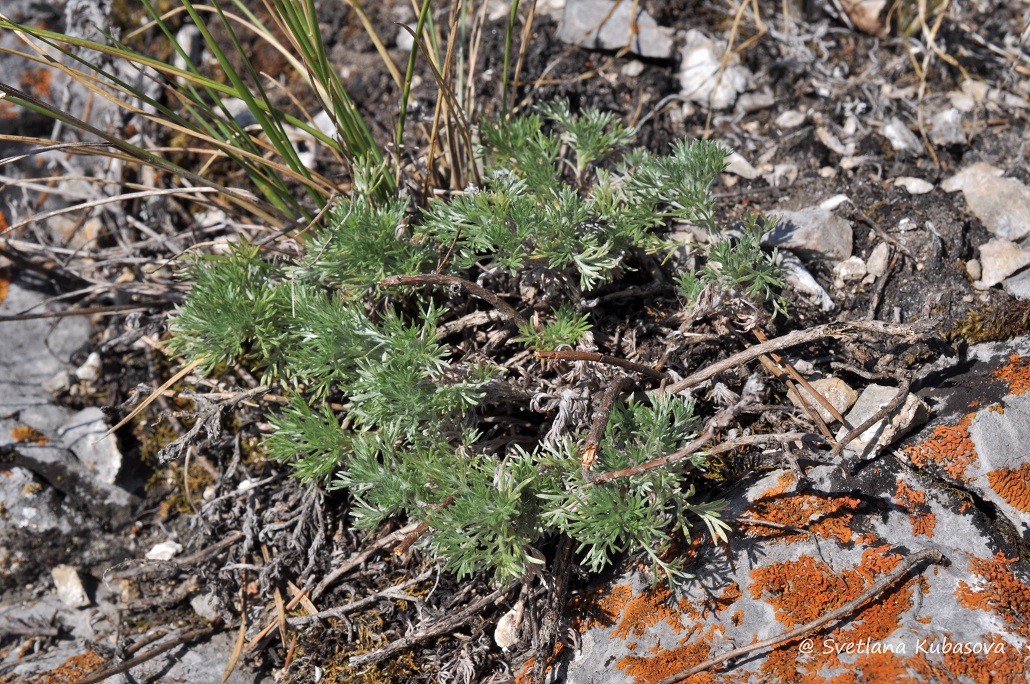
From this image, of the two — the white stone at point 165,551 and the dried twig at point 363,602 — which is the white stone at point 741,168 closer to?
the dried twig at point 363,602

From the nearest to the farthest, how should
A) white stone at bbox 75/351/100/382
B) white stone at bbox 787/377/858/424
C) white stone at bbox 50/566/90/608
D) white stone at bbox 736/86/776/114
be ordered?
white stone at bbox 787/377/858/424, white stone at bbox 50/566/90/608, white stone at bbox 75/351/100/382, white stone at bbox 736/86/776/114

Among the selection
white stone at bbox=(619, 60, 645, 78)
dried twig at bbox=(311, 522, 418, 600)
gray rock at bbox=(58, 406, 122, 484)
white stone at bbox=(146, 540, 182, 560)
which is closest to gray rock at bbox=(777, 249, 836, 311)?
white stone at bbox=(619, 60, 645, 78)

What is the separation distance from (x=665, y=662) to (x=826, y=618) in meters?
0.48

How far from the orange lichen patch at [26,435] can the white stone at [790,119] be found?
147 inches

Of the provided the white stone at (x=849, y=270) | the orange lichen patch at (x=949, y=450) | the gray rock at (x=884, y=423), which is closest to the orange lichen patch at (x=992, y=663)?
the orange lichen patch at (x=949, y=450)

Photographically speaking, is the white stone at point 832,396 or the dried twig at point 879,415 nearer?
the dried twig at point 879,415

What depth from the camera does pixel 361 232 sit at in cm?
251

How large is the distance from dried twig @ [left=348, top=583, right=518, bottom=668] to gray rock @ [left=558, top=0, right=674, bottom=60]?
8.95 feet

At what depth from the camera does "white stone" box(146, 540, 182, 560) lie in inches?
120

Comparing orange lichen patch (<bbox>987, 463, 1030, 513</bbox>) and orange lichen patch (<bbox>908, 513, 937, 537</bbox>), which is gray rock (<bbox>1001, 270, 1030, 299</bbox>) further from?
orange lichen patch (<bbox>908, 513, 937, 537</bbox>)

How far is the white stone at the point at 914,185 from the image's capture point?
10.3 ft

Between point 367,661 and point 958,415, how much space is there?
214 centimetres

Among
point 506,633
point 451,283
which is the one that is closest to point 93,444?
point 451,283

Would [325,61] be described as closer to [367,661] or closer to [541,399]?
[541,399]
